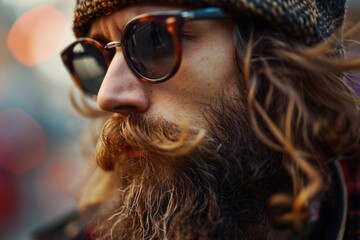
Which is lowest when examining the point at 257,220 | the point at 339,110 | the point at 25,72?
the point at 25,72

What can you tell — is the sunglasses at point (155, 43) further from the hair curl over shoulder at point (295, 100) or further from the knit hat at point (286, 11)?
the hair curl over shoulder at point (295, 100)

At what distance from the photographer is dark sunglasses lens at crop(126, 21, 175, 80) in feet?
4.13

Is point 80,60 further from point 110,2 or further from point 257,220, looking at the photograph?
point 257,220

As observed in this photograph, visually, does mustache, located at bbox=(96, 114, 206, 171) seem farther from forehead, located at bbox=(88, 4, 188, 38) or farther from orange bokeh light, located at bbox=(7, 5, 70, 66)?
orange bokeh light, located at bbox=(7, 5, 70, 66)

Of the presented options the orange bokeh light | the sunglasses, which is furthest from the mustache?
the orange bokeh light

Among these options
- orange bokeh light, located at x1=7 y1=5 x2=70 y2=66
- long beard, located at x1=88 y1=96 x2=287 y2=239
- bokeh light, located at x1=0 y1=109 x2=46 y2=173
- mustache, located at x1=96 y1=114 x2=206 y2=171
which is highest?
mustache, located at x1=96 y1=114 x2=206 y2=171

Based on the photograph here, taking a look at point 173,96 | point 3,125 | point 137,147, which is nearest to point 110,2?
point 173,96

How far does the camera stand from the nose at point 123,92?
1.34 meters

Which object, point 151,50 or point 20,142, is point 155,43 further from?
point 20,142

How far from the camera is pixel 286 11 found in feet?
4.04

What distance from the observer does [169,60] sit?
4.21 ft

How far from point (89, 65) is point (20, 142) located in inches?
196

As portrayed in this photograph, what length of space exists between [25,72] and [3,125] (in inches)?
135

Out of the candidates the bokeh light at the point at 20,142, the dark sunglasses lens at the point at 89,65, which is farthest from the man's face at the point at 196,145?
the bokeh light at the point at 20,142
